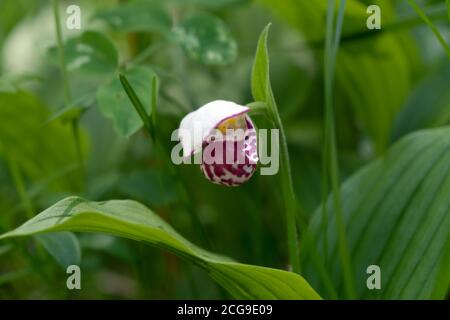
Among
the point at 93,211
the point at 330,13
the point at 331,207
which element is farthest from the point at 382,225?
the point at 93,211

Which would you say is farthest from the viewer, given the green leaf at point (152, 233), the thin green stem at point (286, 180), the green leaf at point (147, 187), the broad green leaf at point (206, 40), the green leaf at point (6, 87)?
the green leaf at point (147, 187)

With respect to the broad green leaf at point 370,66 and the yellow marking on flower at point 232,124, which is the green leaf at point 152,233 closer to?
the yellow marking on flower at point 232,124

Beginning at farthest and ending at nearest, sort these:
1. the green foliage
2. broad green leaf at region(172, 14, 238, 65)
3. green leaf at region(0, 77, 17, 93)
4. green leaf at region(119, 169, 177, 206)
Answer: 1. the green foliage
2. green leaf at region(119, 169, 177, 206)
3. broad green leaf at region(172, 14, 238, 65)
4. green leaf at region(0, 77, 17, 93)

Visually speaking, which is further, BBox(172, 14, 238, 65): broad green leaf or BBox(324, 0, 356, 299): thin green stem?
BBox(172, 14, 238, 65): broad green leaf

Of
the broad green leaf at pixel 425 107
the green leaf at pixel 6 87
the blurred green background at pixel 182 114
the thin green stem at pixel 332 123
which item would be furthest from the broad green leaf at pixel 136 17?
the broad green leaf at pixel 425 107

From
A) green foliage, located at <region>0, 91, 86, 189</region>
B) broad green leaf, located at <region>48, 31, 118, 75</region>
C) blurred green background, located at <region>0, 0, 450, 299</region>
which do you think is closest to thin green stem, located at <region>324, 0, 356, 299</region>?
blurred green background, located at <region>0, 0, 450, 299</region>

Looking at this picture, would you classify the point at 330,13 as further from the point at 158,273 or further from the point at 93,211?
the point at 158,273

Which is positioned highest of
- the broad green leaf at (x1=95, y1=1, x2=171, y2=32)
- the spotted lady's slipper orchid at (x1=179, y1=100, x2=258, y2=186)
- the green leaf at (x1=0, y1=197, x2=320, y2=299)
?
the broad green leaf at (x1=95, y1=1, x2=171, y2=32)

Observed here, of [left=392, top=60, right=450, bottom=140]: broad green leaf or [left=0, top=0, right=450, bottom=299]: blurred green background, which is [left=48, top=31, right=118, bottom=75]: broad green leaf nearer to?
[left=0, top=0, right=450, bottom=299]: blurred green background
